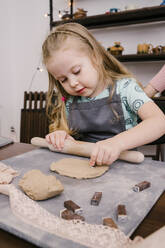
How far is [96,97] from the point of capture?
1.13m

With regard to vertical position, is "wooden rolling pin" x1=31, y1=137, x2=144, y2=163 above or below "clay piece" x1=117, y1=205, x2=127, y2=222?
below

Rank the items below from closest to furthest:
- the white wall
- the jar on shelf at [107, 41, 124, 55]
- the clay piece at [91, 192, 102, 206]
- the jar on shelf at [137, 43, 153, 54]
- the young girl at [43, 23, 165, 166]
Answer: the clay piece at [91, 192, 102, 206] < the young girl at [43, 23, 165, 166] < the jar on shelf at [137, 43, 153, 54] < the jar on shelf at [107, 41, 124, 55] < the white wall

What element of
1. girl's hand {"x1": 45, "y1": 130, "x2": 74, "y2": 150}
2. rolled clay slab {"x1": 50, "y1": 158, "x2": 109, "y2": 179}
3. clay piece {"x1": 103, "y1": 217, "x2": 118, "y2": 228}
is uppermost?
clay piece {"x1": 103, "y1": 217, "x2": 118, "y2": 228}

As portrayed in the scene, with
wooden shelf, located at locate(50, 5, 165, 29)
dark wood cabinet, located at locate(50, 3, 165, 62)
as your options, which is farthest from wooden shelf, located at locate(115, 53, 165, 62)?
wooden shelf, located at locate(50, 5, 165, 29)

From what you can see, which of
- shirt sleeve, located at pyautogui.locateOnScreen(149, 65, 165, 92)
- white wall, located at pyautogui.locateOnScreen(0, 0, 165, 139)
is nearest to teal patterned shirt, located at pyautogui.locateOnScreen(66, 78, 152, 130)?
shirt sleeve, located at pyautogui.locateOnScreen(149, 65, 165, 92)

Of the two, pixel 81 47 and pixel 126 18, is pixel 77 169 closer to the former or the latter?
pixel 81 47

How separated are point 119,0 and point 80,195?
234 centimetres

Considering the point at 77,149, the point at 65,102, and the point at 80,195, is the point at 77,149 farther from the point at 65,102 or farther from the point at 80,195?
the point at 65,102

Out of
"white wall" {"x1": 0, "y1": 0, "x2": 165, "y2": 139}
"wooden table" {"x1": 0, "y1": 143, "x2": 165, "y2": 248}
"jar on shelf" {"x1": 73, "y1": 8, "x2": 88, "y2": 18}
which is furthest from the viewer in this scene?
"white wall" {"x1": 0, "y1": 0, "x2": 165, "y2": 139}

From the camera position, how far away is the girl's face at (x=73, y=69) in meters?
0.91

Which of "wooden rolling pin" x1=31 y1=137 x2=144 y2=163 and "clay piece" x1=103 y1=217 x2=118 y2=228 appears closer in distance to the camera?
"clay piece" x1=103 y1=217 x2=118 y2=228

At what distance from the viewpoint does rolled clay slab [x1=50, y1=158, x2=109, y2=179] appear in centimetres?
64

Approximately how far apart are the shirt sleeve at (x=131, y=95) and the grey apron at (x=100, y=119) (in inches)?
1.2

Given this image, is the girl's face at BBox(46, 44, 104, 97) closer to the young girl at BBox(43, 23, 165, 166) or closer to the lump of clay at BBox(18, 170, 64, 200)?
the young girl at BBox(43, 23, 165, 166)
